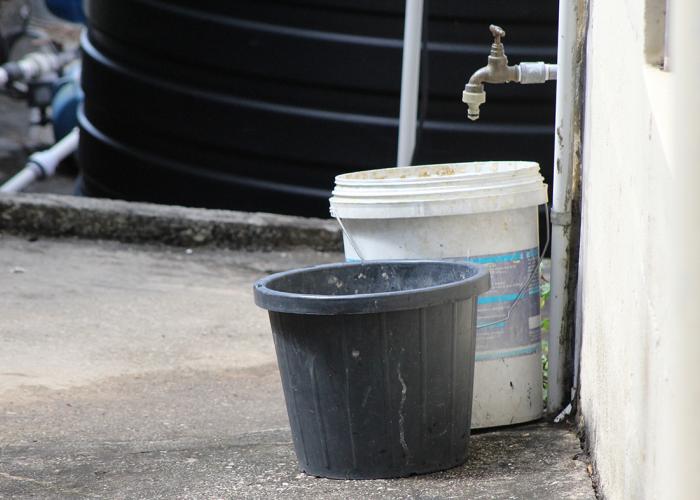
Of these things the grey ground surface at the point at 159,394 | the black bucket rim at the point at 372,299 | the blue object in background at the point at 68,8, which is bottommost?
the grey ground surface at the point at 159,394

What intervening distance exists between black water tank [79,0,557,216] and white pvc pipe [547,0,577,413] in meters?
1.98

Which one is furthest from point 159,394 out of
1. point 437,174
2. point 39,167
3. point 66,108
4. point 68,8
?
point 68,8

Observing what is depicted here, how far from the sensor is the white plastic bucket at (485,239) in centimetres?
260

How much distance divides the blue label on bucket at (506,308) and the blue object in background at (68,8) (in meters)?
9.39

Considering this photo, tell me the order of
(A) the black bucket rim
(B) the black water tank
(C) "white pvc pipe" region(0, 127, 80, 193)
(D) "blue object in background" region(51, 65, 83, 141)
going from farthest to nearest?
(D) "blue object in background" region(51, 65, 83, 141) < (C) "white pvc pipe" region(0, 127, 80, 193) < (B) the black water tank < (A) the black bucket rim

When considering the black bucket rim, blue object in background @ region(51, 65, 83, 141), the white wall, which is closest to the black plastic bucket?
the black bucket rim

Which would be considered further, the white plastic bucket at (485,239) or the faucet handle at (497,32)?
the faucet handle at (497,32)

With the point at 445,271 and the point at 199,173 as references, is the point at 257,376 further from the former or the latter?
the point at 199,173

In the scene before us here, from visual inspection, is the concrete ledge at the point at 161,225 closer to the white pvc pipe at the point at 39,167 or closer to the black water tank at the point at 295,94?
the black water tank at the point at 295,94

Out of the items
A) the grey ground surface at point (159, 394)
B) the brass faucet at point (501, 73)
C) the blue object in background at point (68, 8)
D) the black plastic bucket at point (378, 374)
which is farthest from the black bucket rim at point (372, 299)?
the blue object in background at point (68, 8)

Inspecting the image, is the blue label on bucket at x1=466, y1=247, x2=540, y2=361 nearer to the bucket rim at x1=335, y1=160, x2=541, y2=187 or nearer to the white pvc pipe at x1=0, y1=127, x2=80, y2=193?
the bucket rim at x1=335, y1=160, x2=541, y2=187

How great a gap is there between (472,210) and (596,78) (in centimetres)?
41

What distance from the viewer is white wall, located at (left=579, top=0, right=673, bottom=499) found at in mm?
1669

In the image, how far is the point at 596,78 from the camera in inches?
98.7
